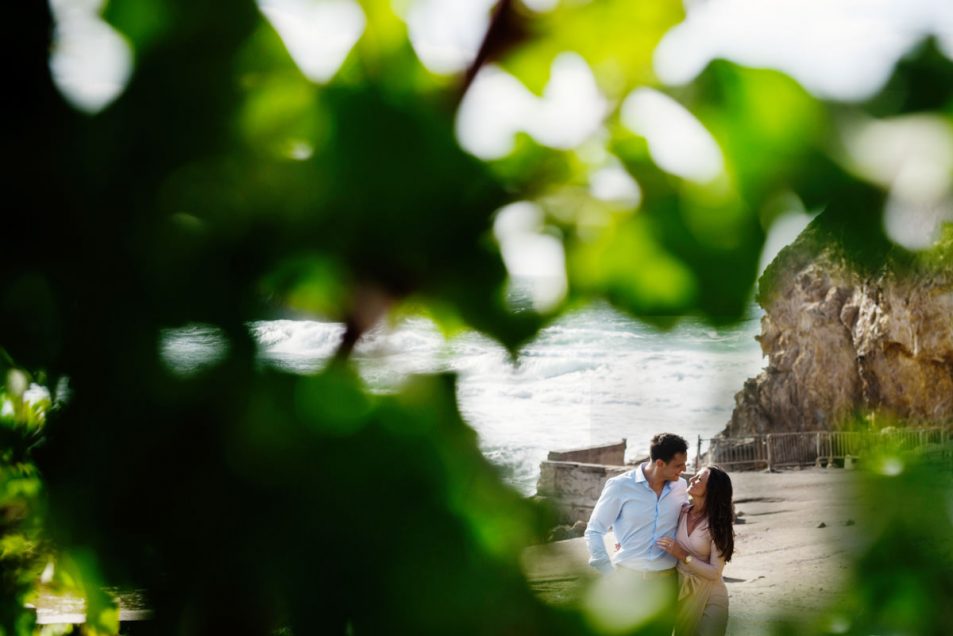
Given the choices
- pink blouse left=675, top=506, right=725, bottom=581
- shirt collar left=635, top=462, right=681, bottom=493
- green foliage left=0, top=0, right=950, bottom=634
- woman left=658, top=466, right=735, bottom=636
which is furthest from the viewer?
shirt collar left=635, top=462, right=681, bottom=493

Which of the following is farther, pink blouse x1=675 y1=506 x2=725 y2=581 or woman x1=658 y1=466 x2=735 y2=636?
pink blouse x1=675 y1=506 x2=725 y2=581

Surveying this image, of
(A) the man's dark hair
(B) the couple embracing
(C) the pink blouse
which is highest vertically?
(A) the man's dark hair

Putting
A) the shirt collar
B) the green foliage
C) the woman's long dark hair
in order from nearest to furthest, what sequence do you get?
the green foliage
the woman's long dark hair
the shirt collar

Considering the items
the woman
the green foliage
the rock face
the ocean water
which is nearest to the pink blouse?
the woman

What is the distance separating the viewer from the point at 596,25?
0.21m

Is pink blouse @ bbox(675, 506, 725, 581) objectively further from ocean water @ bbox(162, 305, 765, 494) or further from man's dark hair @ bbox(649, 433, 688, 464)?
ocean water @ bbox(162, 305, 765, 494)

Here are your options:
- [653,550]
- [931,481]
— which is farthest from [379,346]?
[653,550]

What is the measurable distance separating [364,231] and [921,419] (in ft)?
1.04

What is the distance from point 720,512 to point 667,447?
0.21 m

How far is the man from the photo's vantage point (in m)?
0.21

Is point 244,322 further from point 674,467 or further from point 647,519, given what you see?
point 674,467

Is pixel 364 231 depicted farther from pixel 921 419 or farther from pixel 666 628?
pixel 921 419

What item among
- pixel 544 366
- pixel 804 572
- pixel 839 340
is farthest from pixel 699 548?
pixel 544 366

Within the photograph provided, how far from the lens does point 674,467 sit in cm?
115
